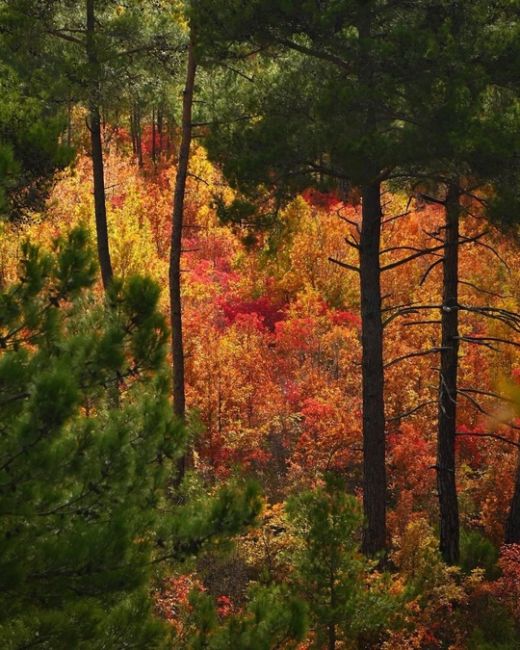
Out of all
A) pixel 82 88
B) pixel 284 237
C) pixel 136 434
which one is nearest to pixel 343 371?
pixel 284 237

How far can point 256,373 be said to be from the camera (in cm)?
1820

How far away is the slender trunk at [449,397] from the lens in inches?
402

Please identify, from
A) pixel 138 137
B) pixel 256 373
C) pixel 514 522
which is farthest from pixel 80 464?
pixel 138 137

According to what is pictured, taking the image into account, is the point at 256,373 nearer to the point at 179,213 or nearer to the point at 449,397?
the point at 179,213

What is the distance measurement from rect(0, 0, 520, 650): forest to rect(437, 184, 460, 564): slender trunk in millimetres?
45

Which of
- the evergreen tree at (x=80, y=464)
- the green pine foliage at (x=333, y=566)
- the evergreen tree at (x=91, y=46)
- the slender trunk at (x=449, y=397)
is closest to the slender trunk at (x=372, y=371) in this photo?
the slender trunk at (x=449, y=397)

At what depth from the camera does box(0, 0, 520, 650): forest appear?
4.93 meters

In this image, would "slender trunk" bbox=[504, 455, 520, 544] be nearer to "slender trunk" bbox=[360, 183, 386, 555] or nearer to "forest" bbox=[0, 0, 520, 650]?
"forest" bbox=[0, 0, 520, 650]

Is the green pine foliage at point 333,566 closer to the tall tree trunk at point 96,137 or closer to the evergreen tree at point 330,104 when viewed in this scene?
the evergreen tree at point 330,104

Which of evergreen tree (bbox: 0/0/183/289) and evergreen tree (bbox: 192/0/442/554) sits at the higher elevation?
evergreen tree (bbox: 0/0/183/289)

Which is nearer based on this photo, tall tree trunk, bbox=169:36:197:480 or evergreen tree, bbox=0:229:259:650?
evergreen tree, bbox=0:229:259:650

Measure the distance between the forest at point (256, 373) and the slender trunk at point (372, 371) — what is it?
4cm

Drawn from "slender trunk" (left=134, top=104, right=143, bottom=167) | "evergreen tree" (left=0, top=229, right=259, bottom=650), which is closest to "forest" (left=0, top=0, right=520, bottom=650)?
"evergreen tree" (left=0, top=229, right=259, bottom=650)

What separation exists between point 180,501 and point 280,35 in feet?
24.1
